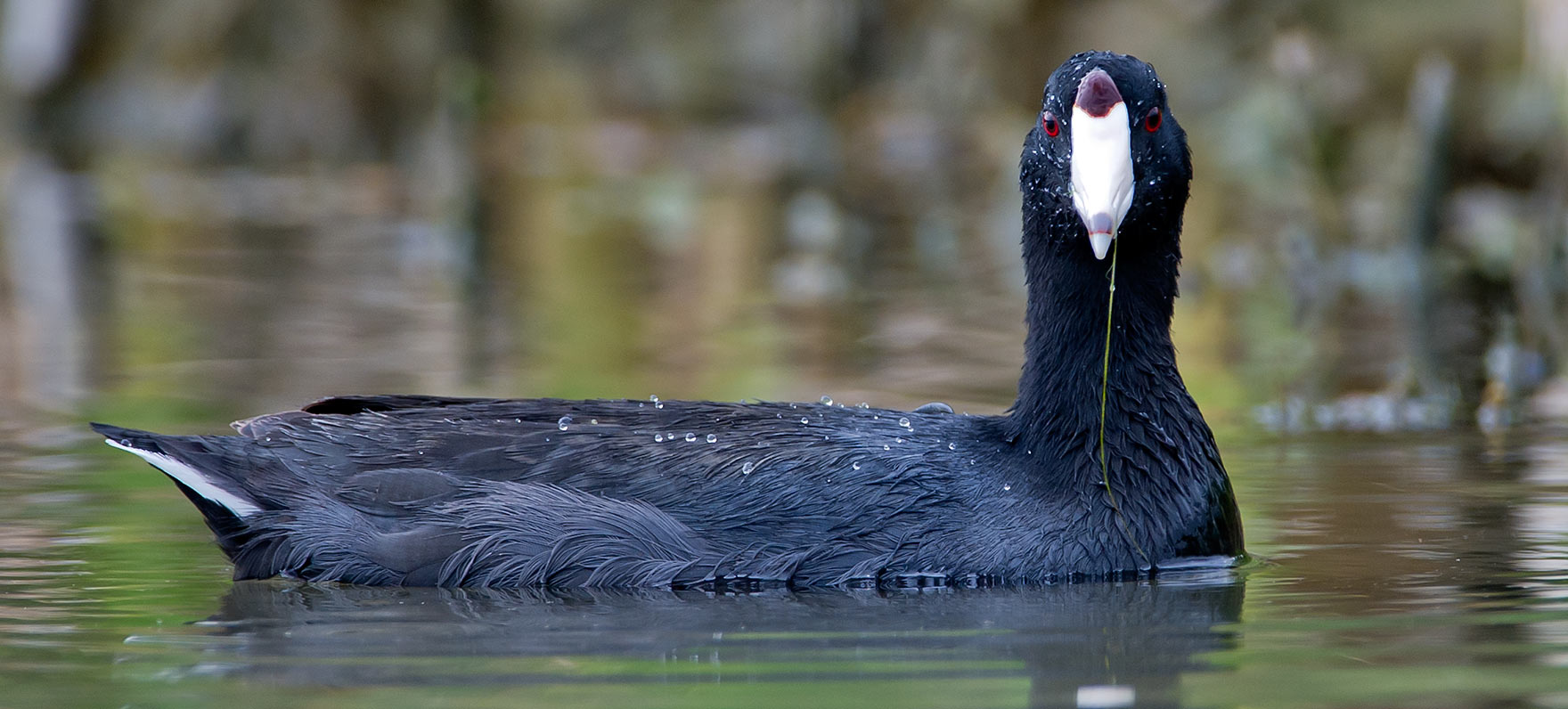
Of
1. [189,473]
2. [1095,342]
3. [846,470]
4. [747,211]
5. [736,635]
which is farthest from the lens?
[747,211]

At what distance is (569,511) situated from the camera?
5.44 meters

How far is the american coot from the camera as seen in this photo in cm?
534

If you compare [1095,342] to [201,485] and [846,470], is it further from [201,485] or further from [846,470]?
[201,485]

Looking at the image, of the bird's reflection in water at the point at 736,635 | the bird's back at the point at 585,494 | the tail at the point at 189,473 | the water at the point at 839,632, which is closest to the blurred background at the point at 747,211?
the water at the point at 839,632

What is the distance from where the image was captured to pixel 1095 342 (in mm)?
5773

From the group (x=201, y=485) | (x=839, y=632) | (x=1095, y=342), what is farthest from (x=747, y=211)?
(x=839, y=632)

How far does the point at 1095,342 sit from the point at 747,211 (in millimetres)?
12799

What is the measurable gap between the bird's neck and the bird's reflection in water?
21.3 inches

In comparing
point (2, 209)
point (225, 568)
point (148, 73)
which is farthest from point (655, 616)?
point (148, 73)

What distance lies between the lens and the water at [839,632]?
4.08 metres

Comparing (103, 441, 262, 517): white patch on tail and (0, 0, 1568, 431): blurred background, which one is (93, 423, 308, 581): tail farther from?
(0, 0, 1568, 431): blurred background

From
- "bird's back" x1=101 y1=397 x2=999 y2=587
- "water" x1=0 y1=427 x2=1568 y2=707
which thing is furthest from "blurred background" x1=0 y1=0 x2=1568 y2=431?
"bird's back" x1=101 y1=397 x2=999 y2=587

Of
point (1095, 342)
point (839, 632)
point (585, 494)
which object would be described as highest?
point (1095, 342)

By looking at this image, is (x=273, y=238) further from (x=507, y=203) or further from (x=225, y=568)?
(x=225, y=568)
